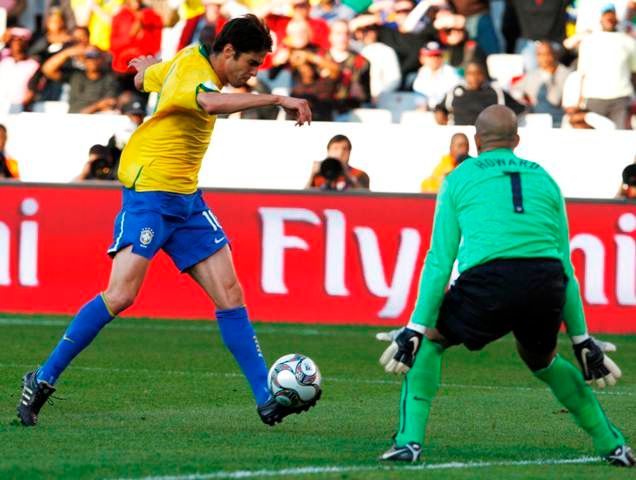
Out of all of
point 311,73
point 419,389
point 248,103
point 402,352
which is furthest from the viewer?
point 311,73

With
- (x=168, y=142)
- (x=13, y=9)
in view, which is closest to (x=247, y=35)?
(x=168, y=142)

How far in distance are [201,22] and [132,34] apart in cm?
92

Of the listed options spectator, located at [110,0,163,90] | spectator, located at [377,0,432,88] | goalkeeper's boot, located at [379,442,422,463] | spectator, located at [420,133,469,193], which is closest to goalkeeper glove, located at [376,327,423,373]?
goalkeeper's boot, located at [379,442,422,463]

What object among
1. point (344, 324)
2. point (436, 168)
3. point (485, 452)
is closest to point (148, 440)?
point (485, 452)

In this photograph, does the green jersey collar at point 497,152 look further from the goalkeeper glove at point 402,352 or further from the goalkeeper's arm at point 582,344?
the goalkeeper glove at point 402,352

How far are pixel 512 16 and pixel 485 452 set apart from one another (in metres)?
14.1

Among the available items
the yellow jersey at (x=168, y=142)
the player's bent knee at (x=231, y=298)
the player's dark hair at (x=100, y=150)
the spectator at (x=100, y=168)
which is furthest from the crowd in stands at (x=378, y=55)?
the player's bent knee at (x=231, y=298)

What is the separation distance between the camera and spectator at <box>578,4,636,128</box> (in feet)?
63.7

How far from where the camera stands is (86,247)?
1661cm

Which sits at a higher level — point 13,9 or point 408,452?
point 13,9

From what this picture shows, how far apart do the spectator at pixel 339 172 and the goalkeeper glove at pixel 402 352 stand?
10.3 meters

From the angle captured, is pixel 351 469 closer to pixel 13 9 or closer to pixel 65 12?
pixel 65 12

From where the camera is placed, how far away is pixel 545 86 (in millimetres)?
20156

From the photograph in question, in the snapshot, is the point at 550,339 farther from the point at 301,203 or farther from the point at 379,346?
the point at 301,203
